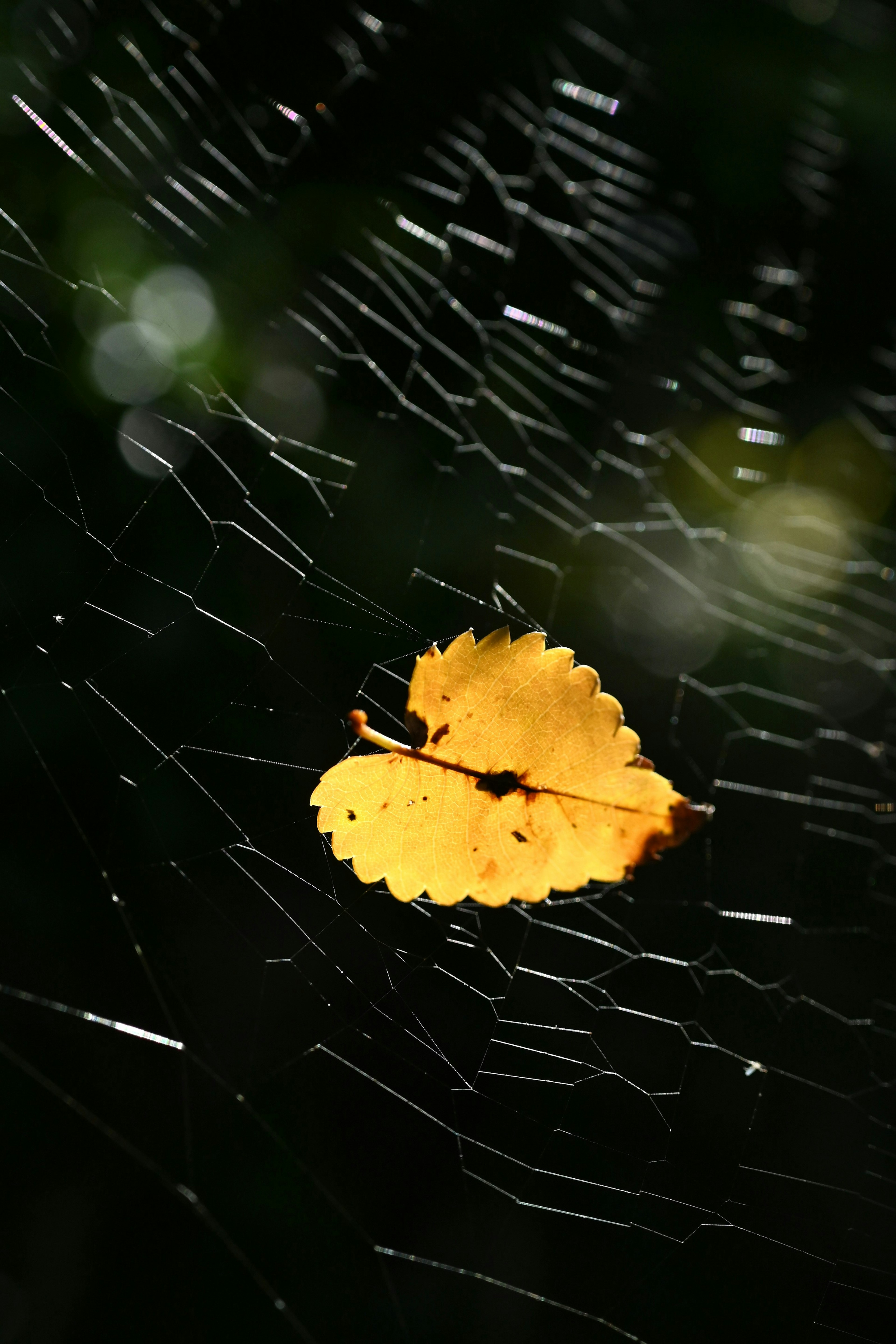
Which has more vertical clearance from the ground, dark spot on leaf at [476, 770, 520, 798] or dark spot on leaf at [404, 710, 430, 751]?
dark spot on leaf at [404, 710, 430, 751]

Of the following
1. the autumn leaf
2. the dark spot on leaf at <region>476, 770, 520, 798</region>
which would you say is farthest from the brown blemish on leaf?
the dark spot on leaf at <region>476, 770, 520, 798</region>

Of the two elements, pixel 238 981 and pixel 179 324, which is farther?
pixel 179 324

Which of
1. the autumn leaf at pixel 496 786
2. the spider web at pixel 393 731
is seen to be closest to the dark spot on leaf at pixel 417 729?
the autumn leaf at pixel 496 786

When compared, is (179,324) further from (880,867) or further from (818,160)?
(818,160)

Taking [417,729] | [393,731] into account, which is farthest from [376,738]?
[393,731]

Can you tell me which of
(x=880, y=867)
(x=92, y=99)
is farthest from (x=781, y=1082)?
(x=92, y=99)

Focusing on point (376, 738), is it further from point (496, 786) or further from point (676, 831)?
point (676, 831)

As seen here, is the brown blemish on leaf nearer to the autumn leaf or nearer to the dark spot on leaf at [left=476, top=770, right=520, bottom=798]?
the autumn leaf

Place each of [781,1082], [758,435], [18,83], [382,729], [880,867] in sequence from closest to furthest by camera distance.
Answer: [382,729] → [18,83] → [781,1082] → [880,867] → [758,435]
